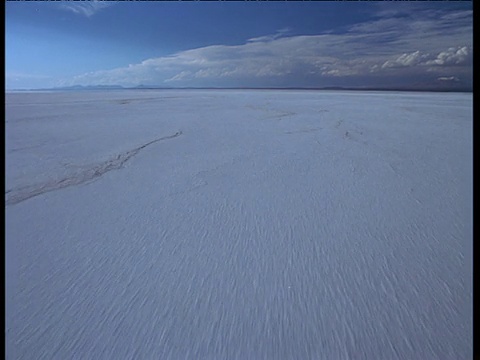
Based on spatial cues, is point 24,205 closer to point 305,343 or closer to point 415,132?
point 305,343

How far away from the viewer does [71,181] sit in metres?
3.01

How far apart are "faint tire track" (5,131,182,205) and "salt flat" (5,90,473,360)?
0.9 inches

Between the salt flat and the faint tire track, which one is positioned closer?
the salt flat

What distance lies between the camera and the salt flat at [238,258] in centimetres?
132

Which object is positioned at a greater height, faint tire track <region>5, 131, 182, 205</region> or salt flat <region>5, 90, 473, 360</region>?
faint tire track <region>5, 131, 182, 205</region>

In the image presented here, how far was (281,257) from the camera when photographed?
1.83 metres

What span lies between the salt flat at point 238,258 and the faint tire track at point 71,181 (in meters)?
0.02

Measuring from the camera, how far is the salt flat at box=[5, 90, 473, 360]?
1317 mm

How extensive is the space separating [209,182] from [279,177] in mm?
712

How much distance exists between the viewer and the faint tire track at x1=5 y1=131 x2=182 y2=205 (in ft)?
8.75

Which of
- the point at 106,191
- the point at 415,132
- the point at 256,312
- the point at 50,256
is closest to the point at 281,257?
the point at 256,312

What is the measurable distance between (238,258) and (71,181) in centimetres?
205

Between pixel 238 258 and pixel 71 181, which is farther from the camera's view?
pixel 71 181

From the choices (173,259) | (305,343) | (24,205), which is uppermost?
(24,205)
